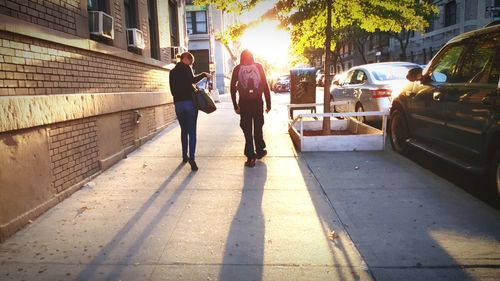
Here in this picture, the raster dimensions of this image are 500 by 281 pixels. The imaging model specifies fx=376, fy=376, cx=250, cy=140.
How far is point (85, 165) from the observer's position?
536 cm

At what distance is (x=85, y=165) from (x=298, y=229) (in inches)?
130

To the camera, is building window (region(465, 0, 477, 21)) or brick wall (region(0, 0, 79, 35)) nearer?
brick wall (region(0, 0, 79, 35))

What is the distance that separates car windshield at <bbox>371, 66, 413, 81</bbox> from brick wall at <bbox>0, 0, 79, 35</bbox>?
257 inches

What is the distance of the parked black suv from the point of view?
13.5 feet

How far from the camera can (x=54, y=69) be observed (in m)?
4.62

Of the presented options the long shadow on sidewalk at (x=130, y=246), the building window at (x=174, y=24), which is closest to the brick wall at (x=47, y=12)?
the long shadow on sidewalk at (x=130, y=246)

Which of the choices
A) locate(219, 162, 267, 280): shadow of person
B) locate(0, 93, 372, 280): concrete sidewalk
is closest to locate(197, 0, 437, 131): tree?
locate(0, 93, 372, 280): concrete sidewalk

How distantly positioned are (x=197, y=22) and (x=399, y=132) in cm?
Result: 2752

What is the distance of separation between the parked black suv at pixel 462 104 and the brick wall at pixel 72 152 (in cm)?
491

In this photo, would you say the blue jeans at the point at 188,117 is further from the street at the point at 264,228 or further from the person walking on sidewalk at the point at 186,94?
the street at the point at 264,228

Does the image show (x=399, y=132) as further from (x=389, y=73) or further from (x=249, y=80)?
(x=249, y=80)

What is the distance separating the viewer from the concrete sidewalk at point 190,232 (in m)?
3.00

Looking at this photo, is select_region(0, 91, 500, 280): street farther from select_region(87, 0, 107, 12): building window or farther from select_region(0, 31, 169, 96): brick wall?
select_region(87, 0, 107, 12): building window

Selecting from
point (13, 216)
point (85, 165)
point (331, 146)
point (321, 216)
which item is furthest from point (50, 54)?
point (331, 146)
